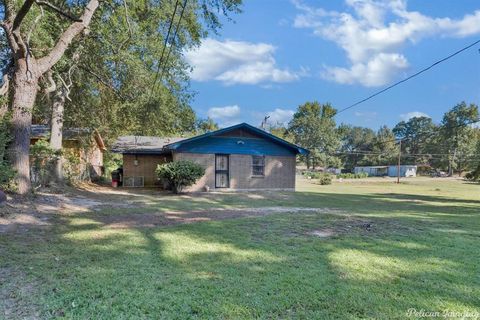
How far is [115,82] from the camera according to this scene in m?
→ 16.9

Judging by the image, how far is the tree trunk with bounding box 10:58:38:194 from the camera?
32.1 ft

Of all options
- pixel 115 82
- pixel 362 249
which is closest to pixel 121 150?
pixel 115 82

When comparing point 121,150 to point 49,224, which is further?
point 121,150

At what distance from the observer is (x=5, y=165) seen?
356 inches

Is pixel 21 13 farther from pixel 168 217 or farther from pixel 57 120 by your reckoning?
pixel 57 120

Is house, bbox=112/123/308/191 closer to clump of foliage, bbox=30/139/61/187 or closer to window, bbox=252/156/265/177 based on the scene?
window, bbox=252/156/265/177

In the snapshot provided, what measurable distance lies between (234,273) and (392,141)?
242 ft

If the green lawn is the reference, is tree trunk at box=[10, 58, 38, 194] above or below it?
above

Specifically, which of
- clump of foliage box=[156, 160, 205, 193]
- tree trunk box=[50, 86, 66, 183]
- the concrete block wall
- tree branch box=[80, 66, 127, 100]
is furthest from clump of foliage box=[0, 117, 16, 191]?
the concrete block wall

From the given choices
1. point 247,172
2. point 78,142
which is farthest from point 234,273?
point 78,142

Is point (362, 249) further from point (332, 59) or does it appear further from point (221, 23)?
point (332, 59)

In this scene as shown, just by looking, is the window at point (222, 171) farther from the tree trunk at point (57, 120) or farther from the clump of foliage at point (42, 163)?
the clump of foliage at point (42, 163)

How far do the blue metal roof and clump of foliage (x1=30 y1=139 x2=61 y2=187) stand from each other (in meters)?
5.25

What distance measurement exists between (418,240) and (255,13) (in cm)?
834
